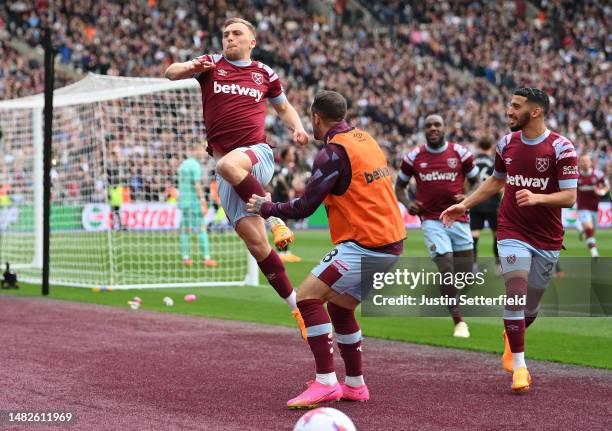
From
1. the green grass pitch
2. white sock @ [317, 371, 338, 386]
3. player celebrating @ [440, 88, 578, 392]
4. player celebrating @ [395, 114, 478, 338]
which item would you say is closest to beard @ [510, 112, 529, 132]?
player celebrating @ [440, 88, 578, 392]

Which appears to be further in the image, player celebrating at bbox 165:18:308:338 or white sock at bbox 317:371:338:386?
player celebrating at bbox 165:18:308:338

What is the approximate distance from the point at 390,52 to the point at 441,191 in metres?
33.8

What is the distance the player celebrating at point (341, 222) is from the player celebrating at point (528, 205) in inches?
46.9

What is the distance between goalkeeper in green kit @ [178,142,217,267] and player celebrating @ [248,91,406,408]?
36.3 ft

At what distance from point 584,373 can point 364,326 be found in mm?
3627

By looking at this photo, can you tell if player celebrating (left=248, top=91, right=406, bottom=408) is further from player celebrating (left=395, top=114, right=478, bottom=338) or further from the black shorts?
the black shorts

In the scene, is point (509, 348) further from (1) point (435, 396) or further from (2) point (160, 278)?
(2) point (160, 278)

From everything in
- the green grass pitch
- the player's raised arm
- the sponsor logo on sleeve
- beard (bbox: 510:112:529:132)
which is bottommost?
the green grass pitch

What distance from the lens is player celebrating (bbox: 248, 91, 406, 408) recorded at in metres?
6.55

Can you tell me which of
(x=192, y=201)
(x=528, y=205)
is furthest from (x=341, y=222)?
(x=192, y=201)

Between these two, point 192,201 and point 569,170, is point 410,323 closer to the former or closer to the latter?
point 569,170

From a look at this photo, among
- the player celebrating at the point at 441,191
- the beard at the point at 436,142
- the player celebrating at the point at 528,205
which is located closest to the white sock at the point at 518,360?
the player celebrating at the point at 528,205

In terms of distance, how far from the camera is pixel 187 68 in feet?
26.6

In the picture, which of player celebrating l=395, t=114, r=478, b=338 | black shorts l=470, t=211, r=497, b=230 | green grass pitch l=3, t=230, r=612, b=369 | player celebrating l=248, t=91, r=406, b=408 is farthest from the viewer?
black shorts l=470, t=211, r=497, b=230
